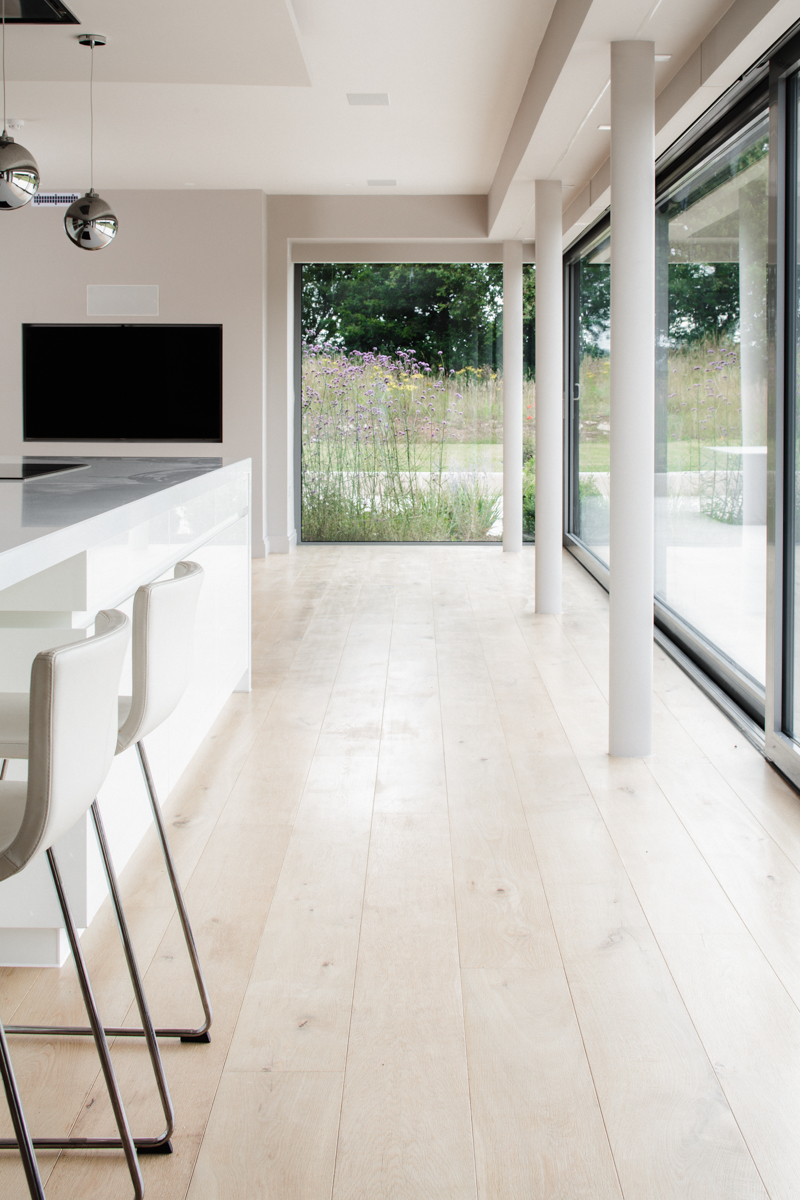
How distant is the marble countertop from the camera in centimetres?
168

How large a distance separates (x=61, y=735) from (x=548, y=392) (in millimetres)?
5131

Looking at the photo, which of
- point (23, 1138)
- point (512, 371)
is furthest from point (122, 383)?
point (23, 1138)

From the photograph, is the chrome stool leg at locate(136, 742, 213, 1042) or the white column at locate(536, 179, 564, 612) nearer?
the chrome stool leg at locate(136, 742, 213, 1042)

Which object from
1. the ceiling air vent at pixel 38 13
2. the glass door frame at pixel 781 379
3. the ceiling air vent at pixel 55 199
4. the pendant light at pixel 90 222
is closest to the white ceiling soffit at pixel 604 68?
the glass door frame at pixel 781 379

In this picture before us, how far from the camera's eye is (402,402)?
30.7ft

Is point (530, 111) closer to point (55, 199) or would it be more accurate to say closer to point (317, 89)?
point (317, 89)

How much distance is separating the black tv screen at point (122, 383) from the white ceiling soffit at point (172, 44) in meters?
3.78

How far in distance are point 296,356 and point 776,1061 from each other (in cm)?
810

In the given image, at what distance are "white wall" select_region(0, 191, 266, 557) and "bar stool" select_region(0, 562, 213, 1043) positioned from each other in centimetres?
643

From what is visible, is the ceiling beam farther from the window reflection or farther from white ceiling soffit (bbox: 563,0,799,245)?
the window reflection

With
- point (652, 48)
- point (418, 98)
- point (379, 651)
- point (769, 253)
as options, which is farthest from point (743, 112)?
point (379, 651)

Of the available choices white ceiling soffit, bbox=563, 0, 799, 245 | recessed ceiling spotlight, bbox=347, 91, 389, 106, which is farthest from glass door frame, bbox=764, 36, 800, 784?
recessed ceiling spotlight, bbox=347, 91, 389, 106

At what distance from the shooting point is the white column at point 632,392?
346 centimetres

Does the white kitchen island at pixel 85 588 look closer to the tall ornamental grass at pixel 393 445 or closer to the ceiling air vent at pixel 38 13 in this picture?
the ceiling air vent at pixel 38 13
